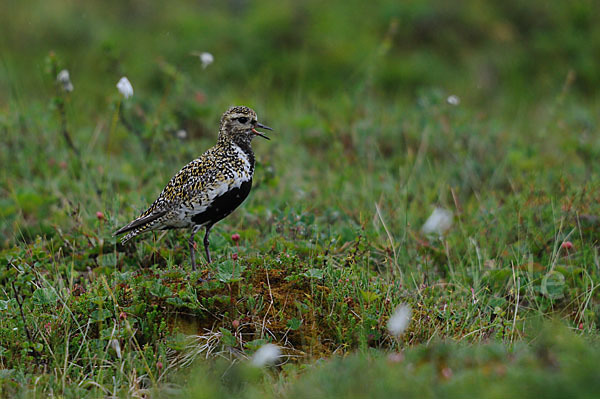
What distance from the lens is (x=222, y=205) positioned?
4.54 meters

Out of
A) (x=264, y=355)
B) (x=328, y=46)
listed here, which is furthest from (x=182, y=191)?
(x=328, y=46)

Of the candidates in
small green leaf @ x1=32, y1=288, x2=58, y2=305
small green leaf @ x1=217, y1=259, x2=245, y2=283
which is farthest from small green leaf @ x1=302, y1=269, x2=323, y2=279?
small green leaf @ x1=32, y1=288, x2=58, y2=305

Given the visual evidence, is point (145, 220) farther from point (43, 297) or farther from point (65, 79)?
point (65, 79)

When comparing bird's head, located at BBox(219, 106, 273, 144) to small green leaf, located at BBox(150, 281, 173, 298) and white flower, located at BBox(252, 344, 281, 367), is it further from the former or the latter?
white flower, located at BBox(252, 344, 281, 367)

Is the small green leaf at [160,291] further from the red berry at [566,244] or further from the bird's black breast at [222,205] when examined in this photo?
the red berry at [566,244]

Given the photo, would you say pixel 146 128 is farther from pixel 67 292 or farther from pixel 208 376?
pixel 208 376

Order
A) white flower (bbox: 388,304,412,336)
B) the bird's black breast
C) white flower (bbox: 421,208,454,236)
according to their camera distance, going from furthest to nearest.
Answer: white flower (bbox: 421,208,454,236), the bird's black breast, white flower (bbox: 388,304,412,336)

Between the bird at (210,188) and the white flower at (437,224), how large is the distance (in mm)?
1686

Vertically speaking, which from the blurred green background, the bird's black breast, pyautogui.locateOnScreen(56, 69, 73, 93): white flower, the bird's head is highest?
the bird's head

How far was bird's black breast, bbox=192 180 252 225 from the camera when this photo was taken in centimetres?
453

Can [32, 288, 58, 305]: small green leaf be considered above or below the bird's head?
below

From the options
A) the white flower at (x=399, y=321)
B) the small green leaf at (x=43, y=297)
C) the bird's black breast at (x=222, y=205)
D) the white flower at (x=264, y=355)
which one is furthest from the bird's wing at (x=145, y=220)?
the white flower at (x=399, y=321)

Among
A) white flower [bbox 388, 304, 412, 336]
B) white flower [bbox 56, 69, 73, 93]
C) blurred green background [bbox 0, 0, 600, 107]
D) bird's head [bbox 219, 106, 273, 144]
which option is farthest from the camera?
blurred green background [bbox 0, 0, 600, 107]

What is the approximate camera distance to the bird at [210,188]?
4531 mm
